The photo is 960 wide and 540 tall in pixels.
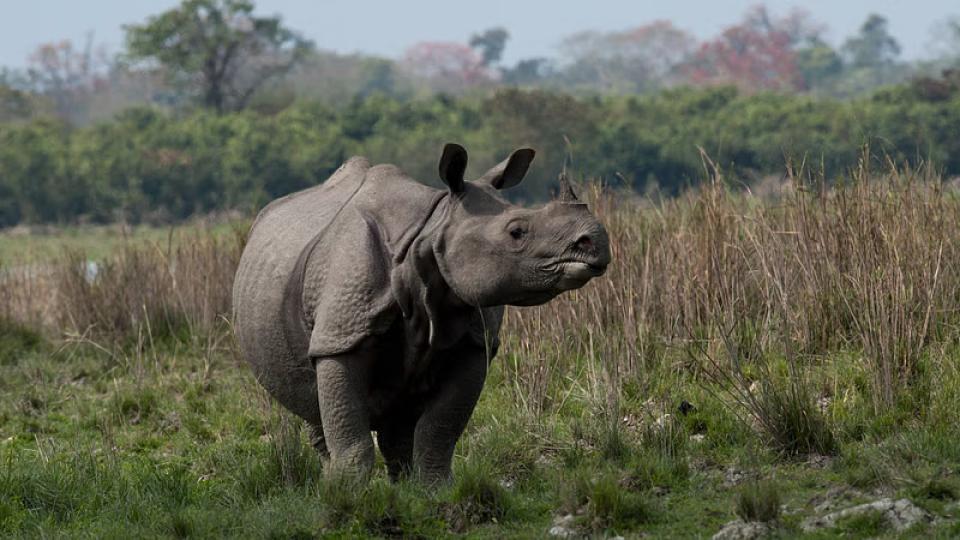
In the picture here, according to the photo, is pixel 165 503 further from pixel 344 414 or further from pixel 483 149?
pixel 483 149

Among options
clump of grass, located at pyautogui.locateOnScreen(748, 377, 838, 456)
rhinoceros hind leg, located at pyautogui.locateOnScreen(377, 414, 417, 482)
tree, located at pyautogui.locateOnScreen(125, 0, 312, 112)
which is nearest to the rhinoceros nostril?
rhinoceros hind leg, located at pyautogui.locateOnScreen(377, 414, 417, 482)

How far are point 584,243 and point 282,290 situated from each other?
1.28 m

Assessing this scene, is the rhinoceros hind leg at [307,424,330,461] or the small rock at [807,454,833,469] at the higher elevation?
the rhinoceros hind leg at [307,424,330,461]

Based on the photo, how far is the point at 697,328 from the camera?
7844mm

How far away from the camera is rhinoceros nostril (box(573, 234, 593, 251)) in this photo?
4477 mm

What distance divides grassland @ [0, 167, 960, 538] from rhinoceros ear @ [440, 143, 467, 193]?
96 cm

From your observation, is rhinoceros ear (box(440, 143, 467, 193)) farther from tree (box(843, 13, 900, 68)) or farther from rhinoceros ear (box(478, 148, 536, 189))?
tree (box(843, 13, 900, 68))

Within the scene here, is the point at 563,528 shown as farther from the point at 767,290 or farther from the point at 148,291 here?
the point at 148,291

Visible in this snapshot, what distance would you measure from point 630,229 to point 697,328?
34.9 inches

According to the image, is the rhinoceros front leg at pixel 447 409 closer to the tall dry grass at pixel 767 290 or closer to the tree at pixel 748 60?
the tall dry grass at pixel 767 290

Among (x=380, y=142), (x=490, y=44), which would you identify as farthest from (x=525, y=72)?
(x=380, y=142)

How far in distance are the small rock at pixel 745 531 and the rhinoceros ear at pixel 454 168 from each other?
4.33ft

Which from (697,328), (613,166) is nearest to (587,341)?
(697,328)

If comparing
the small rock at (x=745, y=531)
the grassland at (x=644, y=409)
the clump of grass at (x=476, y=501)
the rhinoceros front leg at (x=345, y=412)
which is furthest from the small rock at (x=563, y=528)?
the rhinoceros front leg at (x=345, y=412)
